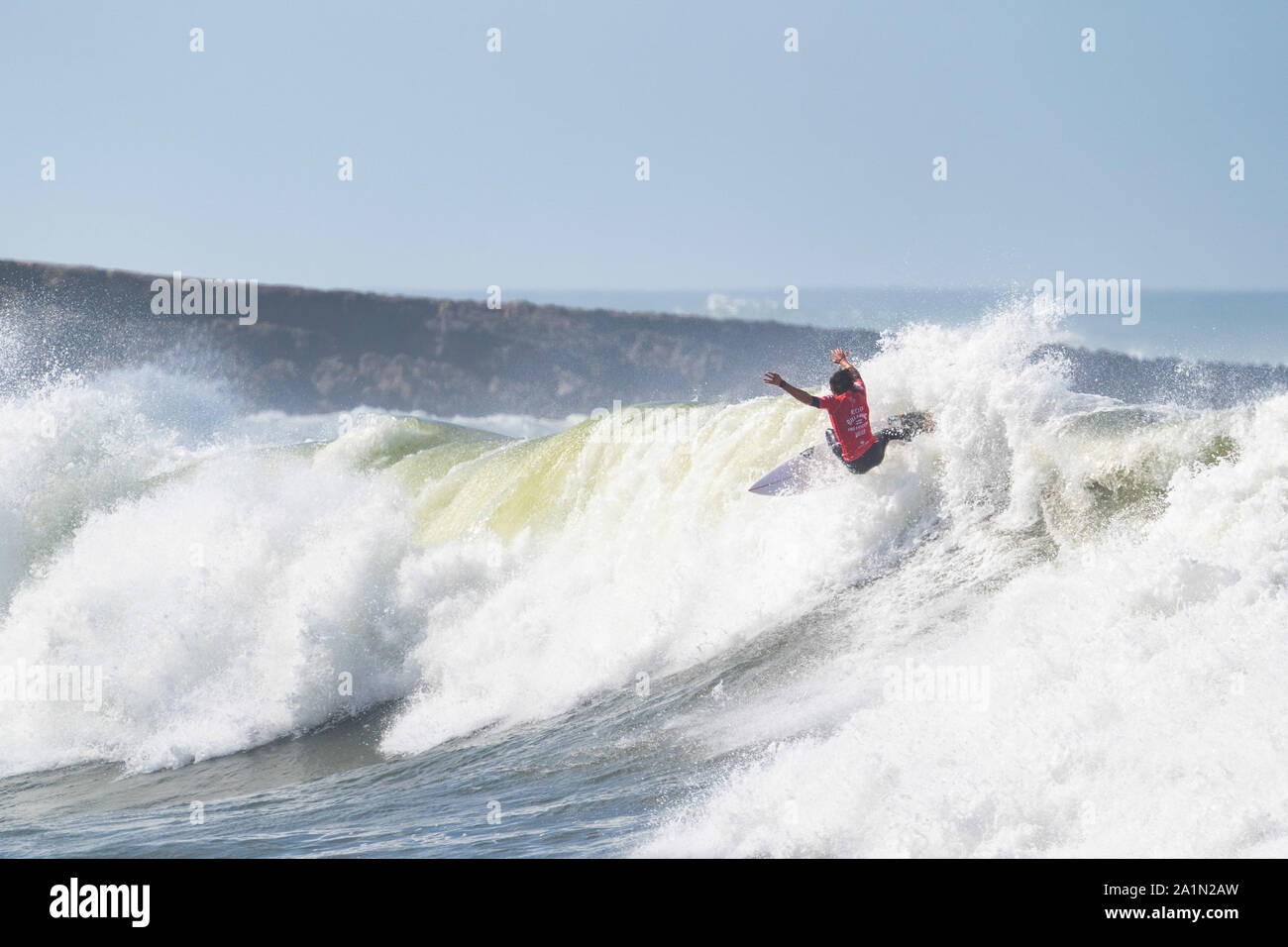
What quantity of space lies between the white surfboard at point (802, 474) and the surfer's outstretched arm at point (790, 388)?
1.08 metres

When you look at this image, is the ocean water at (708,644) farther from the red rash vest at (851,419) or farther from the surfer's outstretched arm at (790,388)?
the surfer's outstretched arm at (790,388)

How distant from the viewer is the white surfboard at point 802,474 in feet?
33.4

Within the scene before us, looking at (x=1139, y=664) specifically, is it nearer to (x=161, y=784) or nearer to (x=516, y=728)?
(x=516, y=728)

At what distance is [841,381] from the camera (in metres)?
9.45

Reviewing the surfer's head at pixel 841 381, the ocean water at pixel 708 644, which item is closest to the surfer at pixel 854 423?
the surfer's head at pixel 841 381

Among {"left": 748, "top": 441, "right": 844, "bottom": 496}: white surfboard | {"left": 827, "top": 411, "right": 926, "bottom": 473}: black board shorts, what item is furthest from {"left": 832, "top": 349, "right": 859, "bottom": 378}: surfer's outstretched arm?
{"left": 748, "top": 441, "right": 844, "bottom": 496}: white surfboard

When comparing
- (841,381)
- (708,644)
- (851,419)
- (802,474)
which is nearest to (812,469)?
(802,474)

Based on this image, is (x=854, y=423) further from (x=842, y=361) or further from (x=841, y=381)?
(x=842, y=361)

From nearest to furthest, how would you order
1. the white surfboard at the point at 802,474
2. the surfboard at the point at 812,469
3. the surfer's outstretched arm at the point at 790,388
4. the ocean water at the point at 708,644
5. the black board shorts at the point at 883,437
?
the ocean water at the point at 708,644 < the surfer's outstretched arm at the point at 790,388 < the black board shorts at the point at 883,437 < the surfboard at the point at 812,469 < the white surfboard at the point at 802,474

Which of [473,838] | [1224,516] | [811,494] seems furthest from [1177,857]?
[811,494]

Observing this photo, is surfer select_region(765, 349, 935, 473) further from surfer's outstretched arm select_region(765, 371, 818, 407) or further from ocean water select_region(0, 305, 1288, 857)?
ocean water select_region(0, 305, 1288, 857)

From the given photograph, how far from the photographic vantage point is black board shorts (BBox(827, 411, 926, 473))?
9836 millimetres

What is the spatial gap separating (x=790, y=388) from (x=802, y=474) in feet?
5.27
